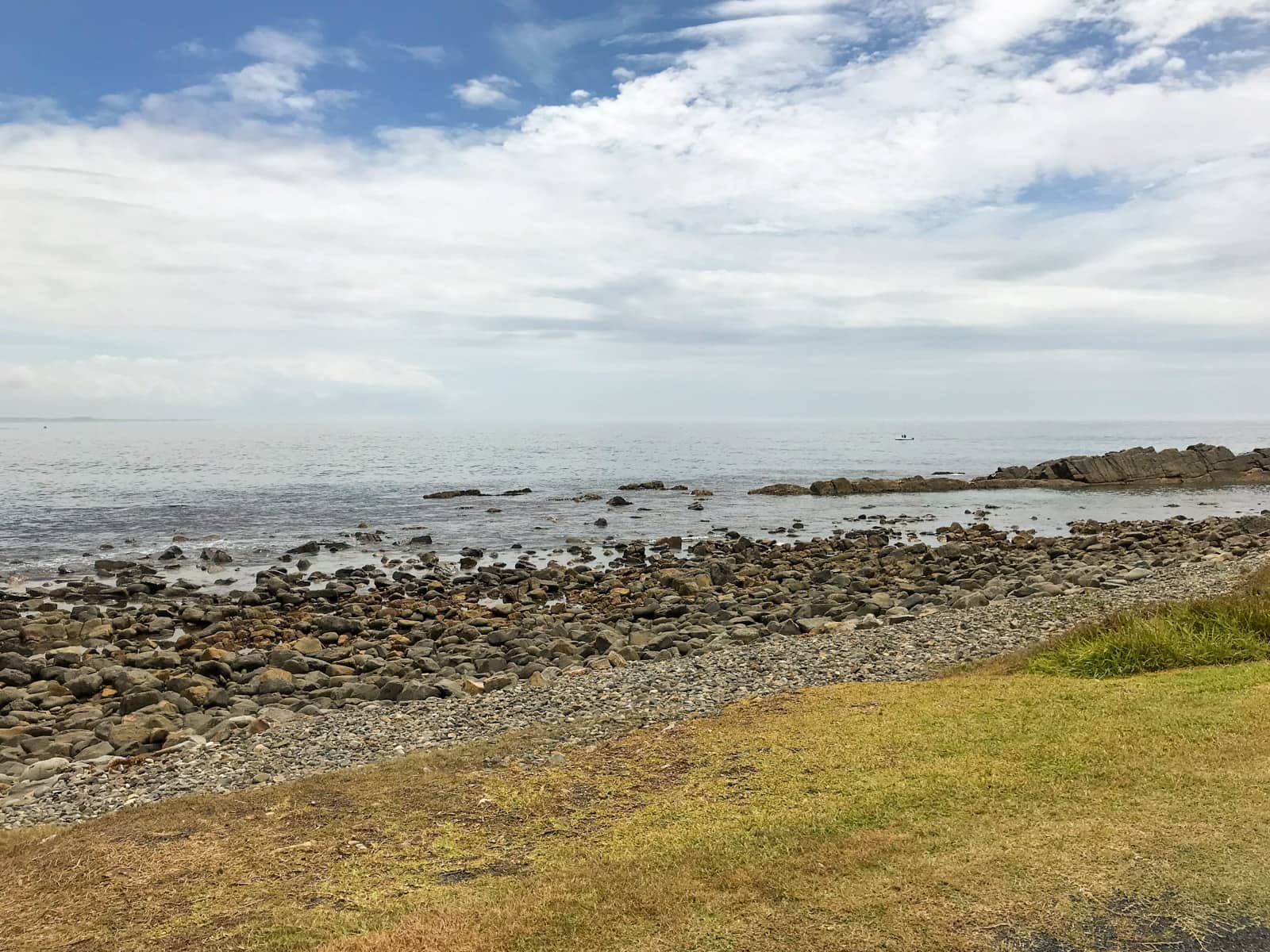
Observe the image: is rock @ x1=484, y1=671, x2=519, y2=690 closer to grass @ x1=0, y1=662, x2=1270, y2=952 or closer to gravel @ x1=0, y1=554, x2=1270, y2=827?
gravel @ x1=0, y1=554, x2=1270, y2=827

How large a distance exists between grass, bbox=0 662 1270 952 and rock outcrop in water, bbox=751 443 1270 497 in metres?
61.0

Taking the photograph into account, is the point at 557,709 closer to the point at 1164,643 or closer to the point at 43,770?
the point at 43,770

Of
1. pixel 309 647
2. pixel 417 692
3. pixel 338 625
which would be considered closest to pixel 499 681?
pixel 417 692

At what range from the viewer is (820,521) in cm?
5094

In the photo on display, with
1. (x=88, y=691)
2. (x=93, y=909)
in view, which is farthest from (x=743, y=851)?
(x=88, y=691)

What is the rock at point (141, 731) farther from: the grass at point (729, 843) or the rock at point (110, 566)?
the rock at point (110, 566)

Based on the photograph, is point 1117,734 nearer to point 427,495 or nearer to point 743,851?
point 743,851

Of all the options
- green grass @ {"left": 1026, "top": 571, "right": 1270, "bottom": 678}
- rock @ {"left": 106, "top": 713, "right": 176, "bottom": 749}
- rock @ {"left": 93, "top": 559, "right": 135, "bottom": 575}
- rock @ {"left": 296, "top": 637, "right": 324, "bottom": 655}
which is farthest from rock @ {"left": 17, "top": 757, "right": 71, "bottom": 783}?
rock @ {"left": 93, "top": 559, "right": 135, "bottom": 575}

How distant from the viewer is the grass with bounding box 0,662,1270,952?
5.55m

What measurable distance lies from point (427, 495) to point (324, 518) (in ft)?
46.6

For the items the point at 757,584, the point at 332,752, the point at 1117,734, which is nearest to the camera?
the point at 1117,734

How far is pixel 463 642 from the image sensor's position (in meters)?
21.9

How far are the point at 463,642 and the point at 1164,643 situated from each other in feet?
49.0

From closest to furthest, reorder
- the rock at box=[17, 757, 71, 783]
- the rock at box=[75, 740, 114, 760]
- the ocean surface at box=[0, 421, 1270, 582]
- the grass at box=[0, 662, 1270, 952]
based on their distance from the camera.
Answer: the grass at box=[0, 662, 1270, 952]
the rock at box=[17, 757, 71, 783]
the rock at box=[75, 740, 114, 760]
the ocean surface at box=[0, 421, 1270, 582]
